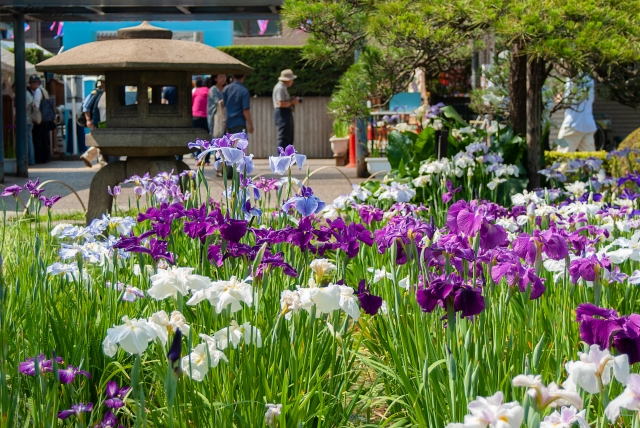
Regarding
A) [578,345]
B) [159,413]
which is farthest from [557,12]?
[159,413]

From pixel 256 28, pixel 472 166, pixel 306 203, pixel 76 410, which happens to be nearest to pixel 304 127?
pixel 256 28

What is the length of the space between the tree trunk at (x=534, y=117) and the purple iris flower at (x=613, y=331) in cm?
483

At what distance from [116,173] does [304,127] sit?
1293 cm

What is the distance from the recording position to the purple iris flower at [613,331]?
1504 mm

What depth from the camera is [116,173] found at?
6.64m

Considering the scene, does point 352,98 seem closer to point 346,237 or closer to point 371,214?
point 371,214

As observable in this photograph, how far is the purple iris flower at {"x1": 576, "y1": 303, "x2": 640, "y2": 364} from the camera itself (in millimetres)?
1504

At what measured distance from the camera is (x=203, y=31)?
23156 millimetres

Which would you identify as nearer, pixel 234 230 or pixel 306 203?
pixel 234 230

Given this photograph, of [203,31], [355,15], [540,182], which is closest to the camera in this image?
[355,15]

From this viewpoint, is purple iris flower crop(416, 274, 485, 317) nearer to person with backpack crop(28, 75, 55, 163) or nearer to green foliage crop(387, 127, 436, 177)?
green foliage crop(387, 127, 436, 177)

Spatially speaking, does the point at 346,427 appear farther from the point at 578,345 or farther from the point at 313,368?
the point at 578,345

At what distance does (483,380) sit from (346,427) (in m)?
0.34

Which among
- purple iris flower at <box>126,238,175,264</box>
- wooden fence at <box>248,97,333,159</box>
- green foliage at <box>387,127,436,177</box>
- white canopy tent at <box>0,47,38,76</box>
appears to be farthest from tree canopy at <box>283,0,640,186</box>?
wooden fence at <box>248,97,333,159</box>
